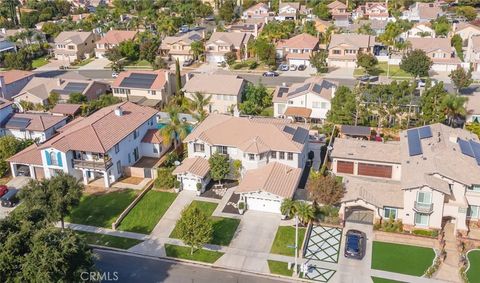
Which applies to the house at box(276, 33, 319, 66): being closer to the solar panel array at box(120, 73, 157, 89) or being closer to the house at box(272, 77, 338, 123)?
the house at box(272, 77, 338, 123)

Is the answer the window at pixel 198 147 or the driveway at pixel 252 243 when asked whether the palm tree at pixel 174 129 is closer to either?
the window at pixel 198 147

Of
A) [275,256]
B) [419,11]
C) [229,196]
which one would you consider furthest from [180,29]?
[275,256]

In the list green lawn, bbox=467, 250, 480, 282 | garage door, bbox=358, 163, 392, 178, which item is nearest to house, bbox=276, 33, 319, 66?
garage door, bbox=358, 163, 392, 178

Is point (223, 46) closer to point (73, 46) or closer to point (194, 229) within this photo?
point (73, 46)

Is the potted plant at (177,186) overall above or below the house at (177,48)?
below

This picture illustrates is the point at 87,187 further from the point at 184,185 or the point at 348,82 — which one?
the point at 348,82

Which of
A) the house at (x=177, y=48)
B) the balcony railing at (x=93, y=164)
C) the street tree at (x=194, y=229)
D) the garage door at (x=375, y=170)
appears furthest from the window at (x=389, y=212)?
the house at (x=177, y=48)
